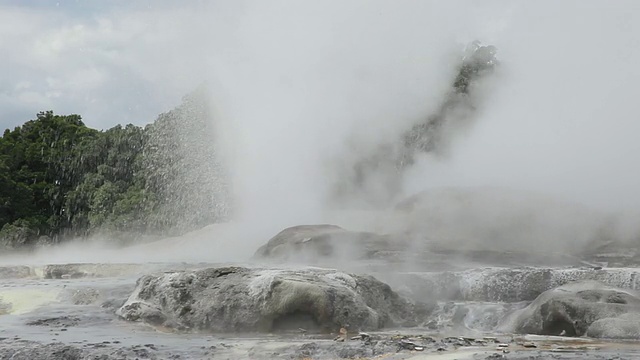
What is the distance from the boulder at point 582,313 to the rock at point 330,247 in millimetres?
5102

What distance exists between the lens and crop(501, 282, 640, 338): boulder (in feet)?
35.1

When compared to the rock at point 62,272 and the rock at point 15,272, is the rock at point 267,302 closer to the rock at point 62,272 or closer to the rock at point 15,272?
the rock at point 62,272

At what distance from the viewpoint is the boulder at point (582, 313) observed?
35.1 ft

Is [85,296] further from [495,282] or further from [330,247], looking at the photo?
[495,282]

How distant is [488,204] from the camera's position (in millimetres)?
19359

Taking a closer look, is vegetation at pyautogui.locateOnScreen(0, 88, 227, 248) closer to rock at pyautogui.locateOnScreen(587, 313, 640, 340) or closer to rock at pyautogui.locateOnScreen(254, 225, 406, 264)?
rock at pyautogui.locateOnScreen(254, 225, 406, 264)

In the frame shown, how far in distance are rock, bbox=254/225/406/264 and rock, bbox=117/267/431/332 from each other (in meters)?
3.88

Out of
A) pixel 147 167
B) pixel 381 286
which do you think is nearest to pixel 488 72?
pixel 147 167

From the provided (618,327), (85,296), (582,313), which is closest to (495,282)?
(582,313)

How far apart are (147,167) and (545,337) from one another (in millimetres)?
26694

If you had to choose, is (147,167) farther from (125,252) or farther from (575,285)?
(575,285)

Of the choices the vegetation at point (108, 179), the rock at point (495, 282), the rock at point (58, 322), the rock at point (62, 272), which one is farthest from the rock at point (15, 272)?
the vegetation at point (108, 179)

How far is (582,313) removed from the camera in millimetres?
11109

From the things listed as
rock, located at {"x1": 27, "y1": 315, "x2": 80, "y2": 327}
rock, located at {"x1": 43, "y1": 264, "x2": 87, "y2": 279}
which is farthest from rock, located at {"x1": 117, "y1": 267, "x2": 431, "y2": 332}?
rock, located at {"x1": 43, "y1": 264, "x2": 87, "y2": 279}
